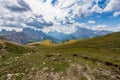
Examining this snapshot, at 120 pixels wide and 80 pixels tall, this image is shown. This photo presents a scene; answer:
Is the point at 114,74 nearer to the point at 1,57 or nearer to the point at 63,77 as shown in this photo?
the point at 63,77

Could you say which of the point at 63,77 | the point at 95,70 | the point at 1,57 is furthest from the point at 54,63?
the point at 1,57

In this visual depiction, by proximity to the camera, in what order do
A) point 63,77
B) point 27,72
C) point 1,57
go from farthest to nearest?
1. point 1,57
2. point 27,72
3. point 63,77

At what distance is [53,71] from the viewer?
44.6 metres

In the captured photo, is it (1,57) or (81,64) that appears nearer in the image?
(81,64)

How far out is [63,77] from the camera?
42594 mm

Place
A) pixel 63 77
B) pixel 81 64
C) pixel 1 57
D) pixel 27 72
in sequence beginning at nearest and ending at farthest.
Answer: pixel 63 77 < pixel 27 72 < pixel 81 64 < pixel 1 57

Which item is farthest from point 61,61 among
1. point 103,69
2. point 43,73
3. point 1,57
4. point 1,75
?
point 1,57

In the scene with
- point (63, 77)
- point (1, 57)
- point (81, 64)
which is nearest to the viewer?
point (63, 77)

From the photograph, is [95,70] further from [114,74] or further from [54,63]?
[54,63]

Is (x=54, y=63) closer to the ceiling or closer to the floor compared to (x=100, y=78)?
closer to the ceiling

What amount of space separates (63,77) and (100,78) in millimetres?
8261

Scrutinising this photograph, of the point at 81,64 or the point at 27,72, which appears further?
the point at 81,64

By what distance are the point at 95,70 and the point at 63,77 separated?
8551 millimetres

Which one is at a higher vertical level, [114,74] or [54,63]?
[54,63]
